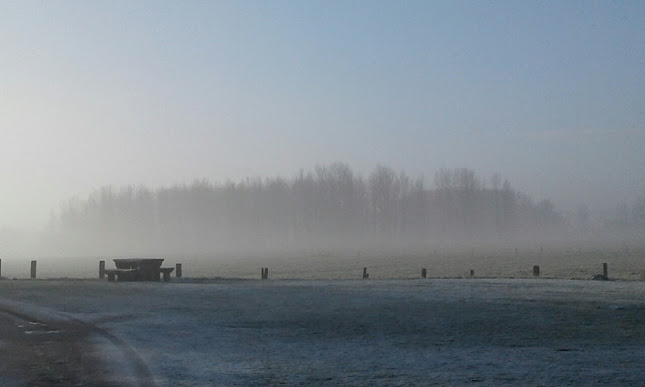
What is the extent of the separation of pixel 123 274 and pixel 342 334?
60.6 feet

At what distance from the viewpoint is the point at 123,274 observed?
32.1m

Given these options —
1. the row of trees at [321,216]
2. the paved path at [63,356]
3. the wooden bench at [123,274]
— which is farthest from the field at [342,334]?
the row of trees at [321,216]

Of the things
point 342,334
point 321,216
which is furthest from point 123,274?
point 321,216

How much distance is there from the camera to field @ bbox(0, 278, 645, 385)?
11.3 meters

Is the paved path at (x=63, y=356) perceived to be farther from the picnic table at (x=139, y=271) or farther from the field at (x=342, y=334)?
the picnic table at (x=139, y=271)

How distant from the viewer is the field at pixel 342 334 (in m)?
11.3

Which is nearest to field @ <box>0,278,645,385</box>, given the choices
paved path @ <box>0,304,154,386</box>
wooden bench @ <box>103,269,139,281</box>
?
paved path @ <box>0,304,154,386</box>

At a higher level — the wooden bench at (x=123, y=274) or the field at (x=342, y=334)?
the wooden bench at (x=123, y=274)

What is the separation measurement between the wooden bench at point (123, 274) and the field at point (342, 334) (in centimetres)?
526

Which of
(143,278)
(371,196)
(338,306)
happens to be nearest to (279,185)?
(371,196)

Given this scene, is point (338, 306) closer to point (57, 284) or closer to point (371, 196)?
point (57, 284)

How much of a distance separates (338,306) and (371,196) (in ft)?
421

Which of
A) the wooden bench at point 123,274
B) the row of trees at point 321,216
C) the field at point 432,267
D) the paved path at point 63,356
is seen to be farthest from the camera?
the row of trees at point 321,216

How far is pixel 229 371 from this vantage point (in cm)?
1157
